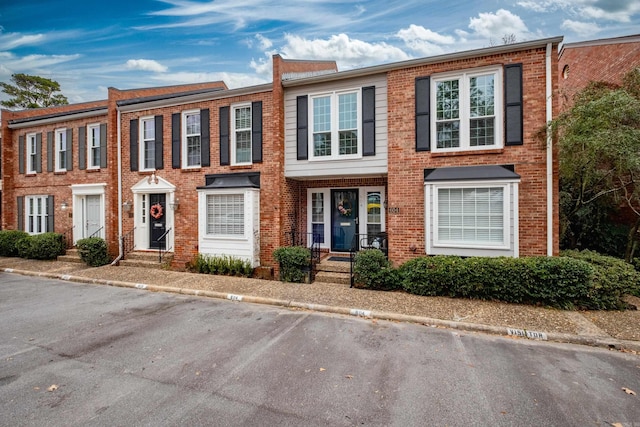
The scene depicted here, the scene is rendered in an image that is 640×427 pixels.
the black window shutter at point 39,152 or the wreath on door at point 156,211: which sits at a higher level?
the black window shutter at point 39,152

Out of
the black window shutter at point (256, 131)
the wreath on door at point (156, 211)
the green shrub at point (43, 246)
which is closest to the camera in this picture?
the black window shutter at point (256, 131)

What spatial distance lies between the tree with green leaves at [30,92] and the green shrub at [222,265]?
2741 cm

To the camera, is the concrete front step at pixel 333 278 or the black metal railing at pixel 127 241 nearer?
the concrete front step at pixel 333 278

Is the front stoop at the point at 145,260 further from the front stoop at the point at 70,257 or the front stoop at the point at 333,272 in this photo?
the front stoop at the point at 333,272

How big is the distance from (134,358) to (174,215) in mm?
7202

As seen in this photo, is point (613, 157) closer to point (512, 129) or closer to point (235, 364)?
point (512, 129)


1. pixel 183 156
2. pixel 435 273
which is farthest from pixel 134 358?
pixel 183 156

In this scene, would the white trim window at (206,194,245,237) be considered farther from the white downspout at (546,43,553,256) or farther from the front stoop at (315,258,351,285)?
the white downspout at (546,43,553,256)

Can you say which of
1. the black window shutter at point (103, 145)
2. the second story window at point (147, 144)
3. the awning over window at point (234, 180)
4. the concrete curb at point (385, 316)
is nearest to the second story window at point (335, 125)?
the awning over window at point (234, 180)

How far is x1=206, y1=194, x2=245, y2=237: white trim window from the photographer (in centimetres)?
960

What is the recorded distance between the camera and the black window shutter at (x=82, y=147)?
1238 centimetres

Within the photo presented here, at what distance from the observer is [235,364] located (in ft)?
13.3

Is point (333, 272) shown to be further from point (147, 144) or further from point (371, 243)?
point (147, 144)

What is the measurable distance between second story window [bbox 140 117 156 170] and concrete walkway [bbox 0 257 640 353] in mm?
4222
